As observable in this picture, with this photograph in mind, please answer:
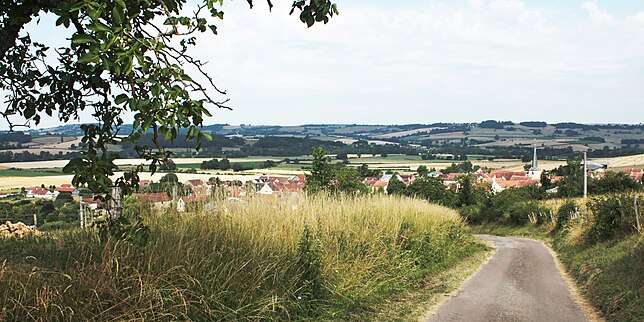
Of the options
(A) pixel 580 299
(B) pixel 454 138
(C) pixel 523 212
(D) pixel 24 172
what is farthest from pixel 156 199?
(B) pixel 454 138

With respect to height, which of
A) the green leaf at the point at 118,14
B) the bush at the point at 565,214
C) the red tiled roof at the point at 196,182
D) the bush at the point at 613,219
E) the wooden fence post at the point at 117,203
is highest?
the green leaf at the point at 118,14

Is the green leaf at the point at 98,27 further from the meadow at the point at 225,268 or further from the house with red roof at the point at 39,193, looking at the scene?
the house with red roof at the point at 39,193

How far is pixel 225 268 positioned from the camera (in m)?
7.06

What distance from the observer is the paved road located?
9414 millimetres

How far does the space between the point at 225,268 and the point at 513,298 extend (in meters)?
6.48

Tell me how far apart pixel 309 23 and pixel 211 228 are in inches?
161

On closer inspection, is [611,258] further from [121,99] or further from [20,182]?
[20,182]

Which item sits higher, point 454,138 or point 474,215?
point 454,138

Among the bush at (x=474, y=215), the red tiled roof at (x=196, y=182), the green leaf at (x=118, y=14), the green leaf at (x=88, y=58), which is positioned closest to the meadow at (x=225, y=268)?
the red tiled roof at (x=196, y=182)

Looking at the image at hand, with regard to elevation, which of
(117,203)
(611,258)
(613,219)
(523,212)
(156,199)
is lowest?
(523,212)

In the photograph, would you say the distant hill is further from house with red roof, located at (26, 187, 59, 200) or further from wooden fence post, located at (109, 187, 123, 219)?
wooden fence post, located at (109, 187, 123, 219)

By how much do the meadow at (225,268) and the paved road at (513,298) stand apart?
1157mm

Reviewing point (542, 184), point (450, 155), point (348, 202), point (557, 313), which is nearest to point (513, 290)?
point (557, 313)

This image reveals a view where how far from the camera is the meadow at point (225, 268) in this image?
18.0ft
